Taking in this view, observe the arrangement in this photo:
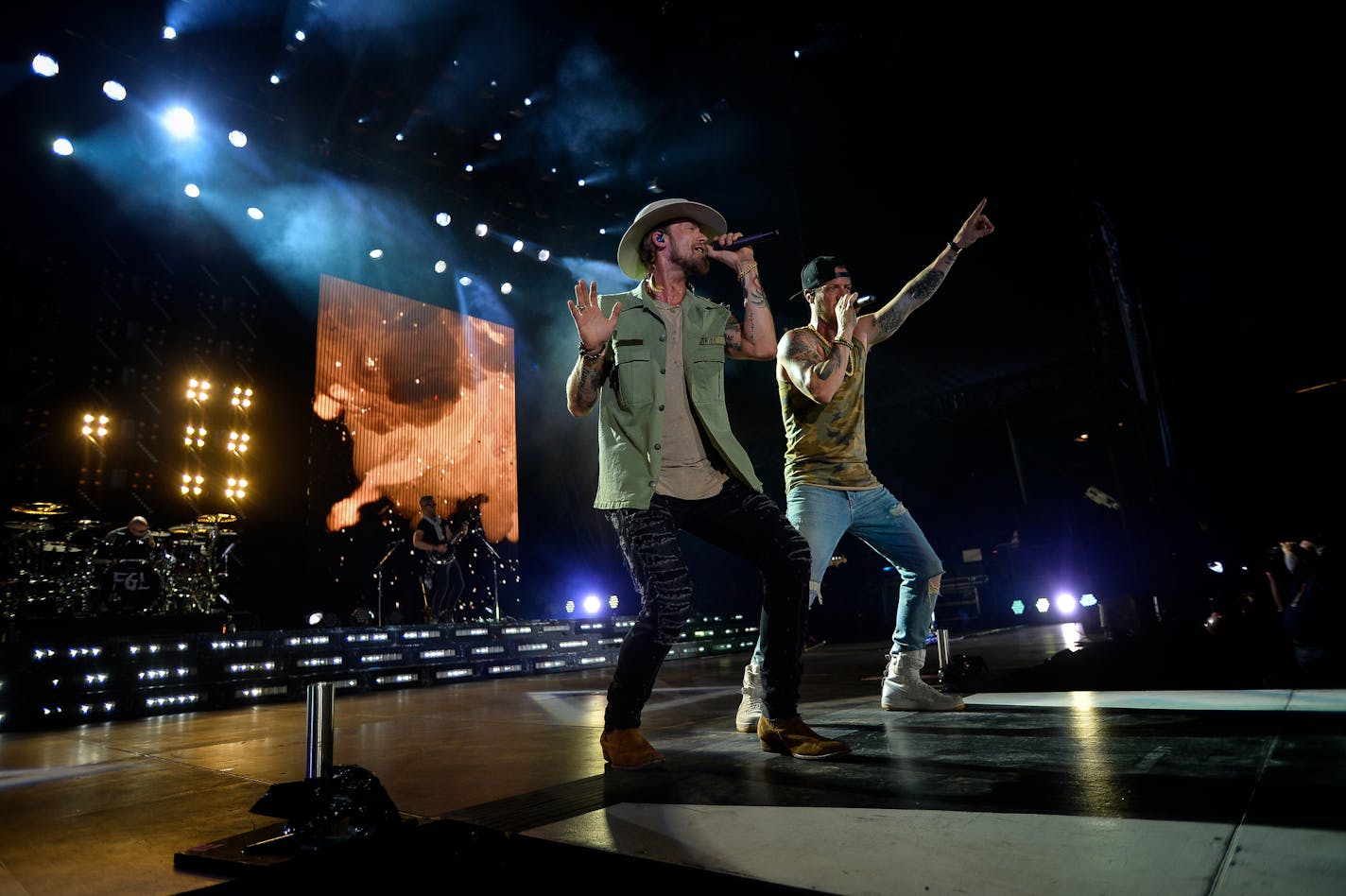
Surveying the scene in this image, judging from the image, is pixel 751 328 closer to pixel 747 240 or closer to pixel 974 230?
pixel 747 240

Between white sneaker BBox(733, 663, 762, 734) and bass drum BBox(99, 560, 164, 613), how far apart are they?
790 cm

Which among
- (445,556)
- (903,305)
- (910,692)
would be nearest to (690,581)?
(910,692)

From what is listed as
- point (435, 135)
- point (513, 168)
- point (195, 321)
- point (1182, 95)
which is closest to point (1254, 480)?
point (1182, 95)

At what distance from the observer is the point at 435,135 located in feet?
33.2

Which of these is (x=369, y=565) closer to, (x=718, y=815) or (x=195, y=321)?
(x=195, y=321)

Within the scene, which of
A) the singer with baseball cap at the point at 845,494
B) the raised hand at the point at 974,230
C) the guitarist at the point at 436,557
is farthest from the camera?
the guitarist at the point at 436,557

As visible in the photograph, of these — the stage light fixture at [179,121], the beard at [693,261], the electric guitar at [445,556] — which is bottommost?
the electric guitar at [445,556]

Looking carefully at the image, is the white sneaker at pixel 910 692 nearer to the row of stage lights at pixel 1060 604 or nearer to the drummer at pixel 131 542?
the drummer at pixel 131 542

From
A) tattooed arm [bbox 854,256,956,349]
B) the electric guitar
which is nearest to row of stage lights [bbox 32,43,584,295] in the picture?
the electric guitar

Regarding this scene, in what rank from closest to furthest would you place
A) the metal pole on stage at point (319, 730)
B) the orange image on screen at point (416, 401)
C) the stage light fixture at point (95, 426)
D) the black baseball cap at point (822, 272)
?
the metal pole on stage at point (319, 730) < the black baseball cap at point (822, 272) < the stage light fixture at point (95, 426) < the orange image on screen at point (416, 401)

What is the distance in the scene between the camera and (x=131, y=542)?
26.4 feet

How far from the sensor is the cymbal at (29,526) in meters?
7.16

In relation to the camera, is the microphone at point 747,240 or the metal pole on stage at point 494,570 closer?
the microphone at point 747,240

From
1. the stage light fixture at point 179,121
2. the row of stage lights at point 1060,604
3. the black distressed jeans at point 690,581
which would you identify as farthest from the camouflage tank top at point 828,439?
the row of stage lights at point 1060,604
